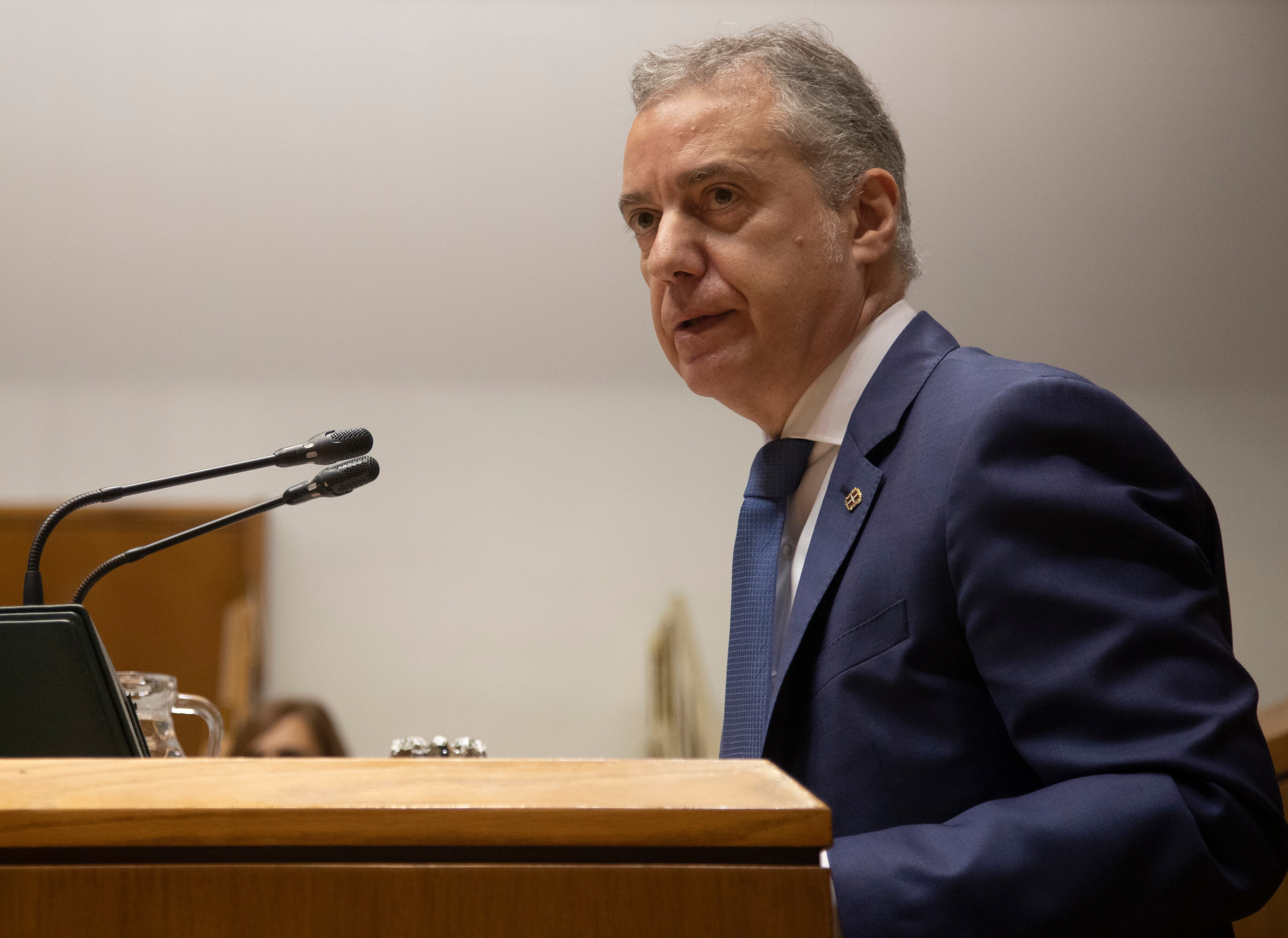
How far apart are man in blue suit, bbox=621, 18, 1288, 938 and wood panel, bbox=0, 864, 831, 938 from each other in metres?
0.27

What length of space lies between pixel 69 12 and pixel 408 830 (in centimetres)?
474

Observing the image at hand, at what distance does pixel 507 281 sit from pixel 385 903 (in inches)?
160

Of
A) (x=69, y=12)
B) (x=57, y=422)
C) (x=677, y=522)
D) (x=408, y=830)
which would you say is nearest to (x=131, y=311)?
(x=57, y=422)

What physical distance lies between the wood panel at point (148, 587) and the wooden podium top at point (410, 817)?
3.73m

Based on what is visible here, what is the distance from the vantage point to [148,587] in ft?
13.6

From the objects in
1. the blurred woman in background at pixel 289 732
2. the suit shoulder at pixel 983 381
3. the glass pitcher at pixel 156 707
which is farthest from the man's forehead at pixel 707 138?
the blurred woman in background at pixel 289 732

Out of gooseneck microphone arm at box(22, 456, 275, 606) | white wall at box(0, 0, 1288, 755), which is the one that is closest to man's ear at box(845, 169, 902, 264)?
gooseneck microphone arm at box(22, 456, 275, 606)

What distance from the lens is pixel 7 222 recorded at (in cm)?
433

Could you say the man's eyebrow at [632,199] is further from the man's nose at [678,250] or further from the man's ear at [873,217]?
the man's ear at [873,217]

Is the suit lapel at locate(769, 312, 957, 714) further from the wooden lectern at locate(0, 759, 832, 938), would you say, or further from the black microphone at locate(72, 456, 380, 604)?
the wooden lectern at locate(0, 759, 832, 938)

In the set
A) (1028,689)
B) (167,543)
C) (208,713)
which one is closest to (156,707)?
(208,713)

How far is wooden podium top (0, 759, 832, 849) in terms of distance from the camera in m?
0.54

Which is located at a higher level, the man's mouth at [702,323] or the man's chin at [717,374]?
the man's mouth at [702,323]

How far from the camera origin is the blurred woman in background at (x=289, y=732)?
134 inches
